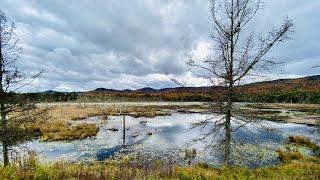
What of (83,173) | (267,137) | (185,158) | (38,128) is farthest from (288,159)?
(38,128)

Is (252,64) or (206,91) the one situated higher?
(252,64)

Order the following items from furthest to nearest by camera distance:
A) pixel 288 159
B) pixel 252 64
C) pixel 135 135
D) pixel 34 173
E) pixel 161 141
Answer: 1. pixel 135 135
2. pixel 161 141
3. pixel 288 159
4. pixel 252 64
5. pixel 34 173

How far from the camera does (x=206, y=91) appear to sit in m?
13.2

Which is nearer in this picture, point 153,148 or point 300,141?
point 153,148

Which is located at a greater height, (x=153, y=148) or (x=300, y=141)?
(x=300, y=141)

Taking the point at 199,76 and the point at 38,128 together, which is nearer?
the point at 199,76

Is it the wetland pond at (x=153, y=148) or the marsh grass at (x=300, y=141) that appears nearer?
the wetland pond at (x=153, y=148)

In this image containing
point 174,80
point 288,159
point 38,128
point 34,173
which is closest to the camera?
point 34,173

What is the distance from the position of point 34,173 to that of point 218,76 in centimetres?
740

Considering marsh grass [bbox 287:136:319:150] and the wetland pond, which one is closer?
the wetland pond

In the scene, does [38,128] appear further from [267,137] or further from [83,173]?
[83,173]

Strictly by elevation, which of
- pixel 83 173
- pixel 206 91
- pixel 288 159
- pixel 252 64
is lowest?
pixel 288 159

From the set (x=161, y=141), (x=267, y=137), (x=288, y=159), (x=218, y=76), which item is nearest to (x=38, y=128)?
(x=161, y=141)

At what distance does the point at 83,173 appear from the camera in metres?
9.31
